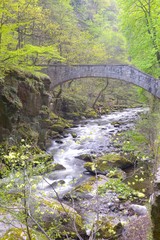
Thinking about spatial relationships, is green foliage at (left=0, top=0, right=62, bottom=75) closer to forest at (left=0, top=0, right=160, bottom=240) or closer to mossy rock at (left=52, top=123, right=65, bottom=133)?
forest at (left=0, top=0, right=160, bottom=240)

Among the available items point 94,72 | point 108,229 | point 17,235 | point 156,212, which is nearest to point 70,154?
point 108,229

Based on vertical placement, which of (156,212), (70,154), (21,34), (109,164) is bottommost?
(70,154)

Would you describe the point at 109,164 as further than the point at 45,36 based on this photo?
No

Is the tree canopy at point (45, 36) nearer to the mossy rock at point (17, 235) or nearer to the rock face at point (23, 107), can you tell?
the rock face at point (23, 107)

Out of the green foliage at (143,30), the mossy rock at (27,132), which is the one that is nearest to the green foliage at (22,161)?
the mossy rock at (27,132)

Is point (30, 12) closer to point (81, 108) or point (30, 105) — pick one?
point (30, 105)

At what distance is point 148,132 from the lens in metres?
9.70

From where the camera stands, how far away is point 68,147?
460 inches

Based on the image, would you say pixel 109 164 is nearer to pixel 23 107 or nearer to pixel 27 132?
pixel 27 132

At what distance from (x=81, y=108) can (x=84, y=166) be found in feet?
42.7

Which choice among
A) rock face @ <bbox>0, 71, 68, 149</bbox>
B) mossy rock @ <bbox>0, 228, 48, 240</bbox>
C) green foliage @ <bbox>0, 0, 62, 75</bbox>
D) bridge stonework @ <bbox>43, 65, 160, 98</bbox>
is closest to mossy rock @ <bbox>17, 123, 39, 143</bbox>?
rock face @ <bbox>0, 71, 68, 149</bbox>

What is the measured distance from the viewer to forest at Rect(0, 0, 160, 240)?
3.51 m

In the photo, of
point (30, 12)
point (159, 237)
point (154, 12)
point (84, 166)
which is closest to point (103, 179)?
point (84, 166)

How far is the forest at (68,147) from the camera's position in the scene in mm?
3513
